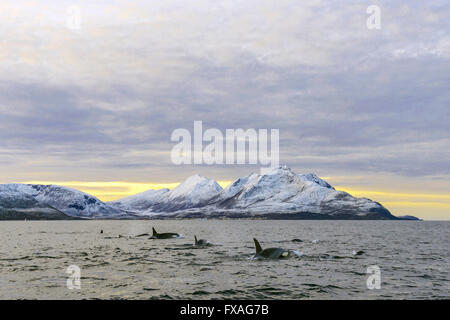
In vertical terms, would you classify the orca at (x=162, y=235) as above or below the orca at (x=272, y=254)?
below

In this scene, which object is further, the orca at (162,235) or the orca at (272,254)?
the orca at (162,235)

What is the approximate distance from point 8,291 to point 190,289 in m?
11.4

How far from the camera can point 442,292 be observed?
25062mm

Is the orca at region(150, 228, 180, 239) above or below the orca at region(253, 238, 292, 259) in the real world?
below

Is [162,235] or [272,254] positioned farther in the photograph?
[162,235]

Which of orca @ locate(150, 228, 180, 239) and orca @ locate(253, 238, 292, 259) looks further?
orca @ locate(150, 228, 180, 239)

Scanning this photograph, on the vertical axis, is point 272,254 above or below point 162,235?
above
